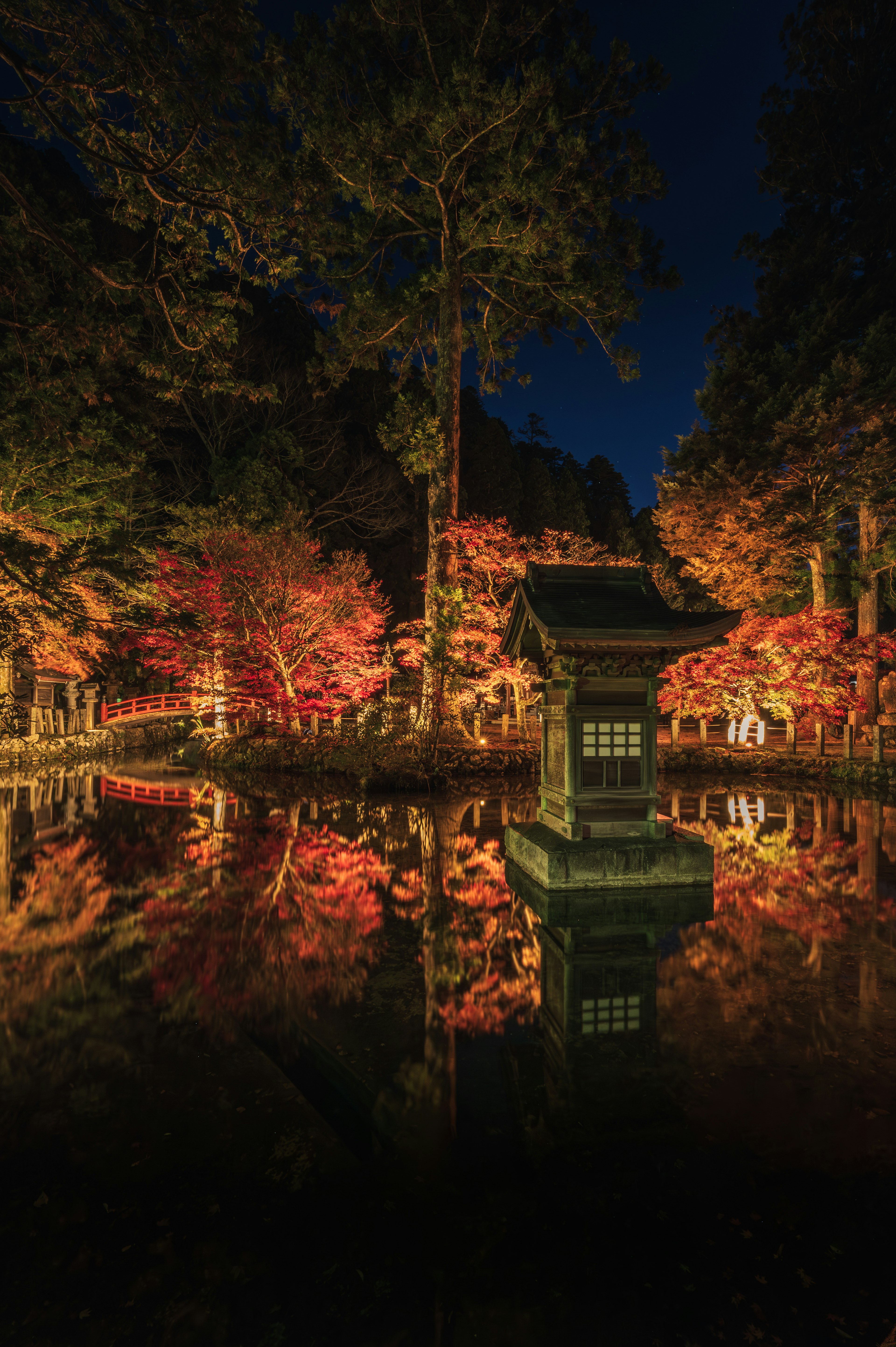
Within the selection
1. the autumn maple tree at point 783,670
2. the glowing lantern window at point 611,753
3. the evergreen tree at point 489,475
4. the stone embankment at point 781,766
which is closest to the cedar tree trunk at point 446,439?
the autumn maple tree at point 783,670

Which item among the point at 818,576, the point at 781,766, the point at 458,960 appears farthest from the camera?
the point at 818,576

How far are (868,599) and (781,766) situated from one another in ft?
27.7

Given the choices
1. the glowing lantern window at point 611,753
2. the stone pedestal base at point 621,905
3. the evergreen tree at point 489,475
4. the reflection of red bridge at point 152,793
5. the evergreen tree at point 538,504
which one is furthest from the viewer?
the evergreen tree at point 538,504

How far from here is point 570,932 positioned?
288 inches

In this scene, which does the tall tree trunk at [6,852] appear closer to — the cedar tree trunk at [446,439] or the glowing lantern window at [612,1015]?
the glowing lantern window at [612,1015]

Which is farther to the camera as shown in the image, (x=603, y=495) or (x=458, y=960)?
(x=603, y=495)

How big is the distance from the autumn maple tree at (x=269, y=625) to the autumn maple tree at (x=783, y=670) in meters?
11.1

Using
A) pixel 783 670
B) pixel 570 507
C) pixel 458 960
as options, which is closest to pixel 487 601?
pixel 783 670

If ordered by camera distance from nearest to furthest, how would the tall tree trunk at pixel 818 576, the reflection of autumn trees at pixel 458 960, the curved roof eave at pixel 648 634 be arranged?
1. the reflection of autumn trees at pixel 458 960
2. the curved roof eave at pixel 648 634
3. the tall tree trunk at pixel 818 576

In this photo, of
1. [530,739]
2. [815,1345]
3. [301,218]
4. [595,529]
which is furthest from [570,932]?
[595,529]

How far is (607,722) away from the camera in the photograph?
932 cm

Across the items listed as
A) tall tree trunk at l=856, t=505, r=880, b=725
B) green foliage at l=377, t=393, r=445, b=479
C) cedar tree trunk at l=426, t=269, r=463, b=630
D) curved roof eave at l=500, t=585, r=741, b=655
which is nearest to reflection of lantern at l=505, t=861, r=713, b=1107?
A: curved roof eave at l=500, t=585, r=741, b=655

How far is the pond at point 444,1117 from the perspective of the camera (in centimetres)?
281

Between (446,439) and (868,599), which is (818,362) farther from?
(446,439)
